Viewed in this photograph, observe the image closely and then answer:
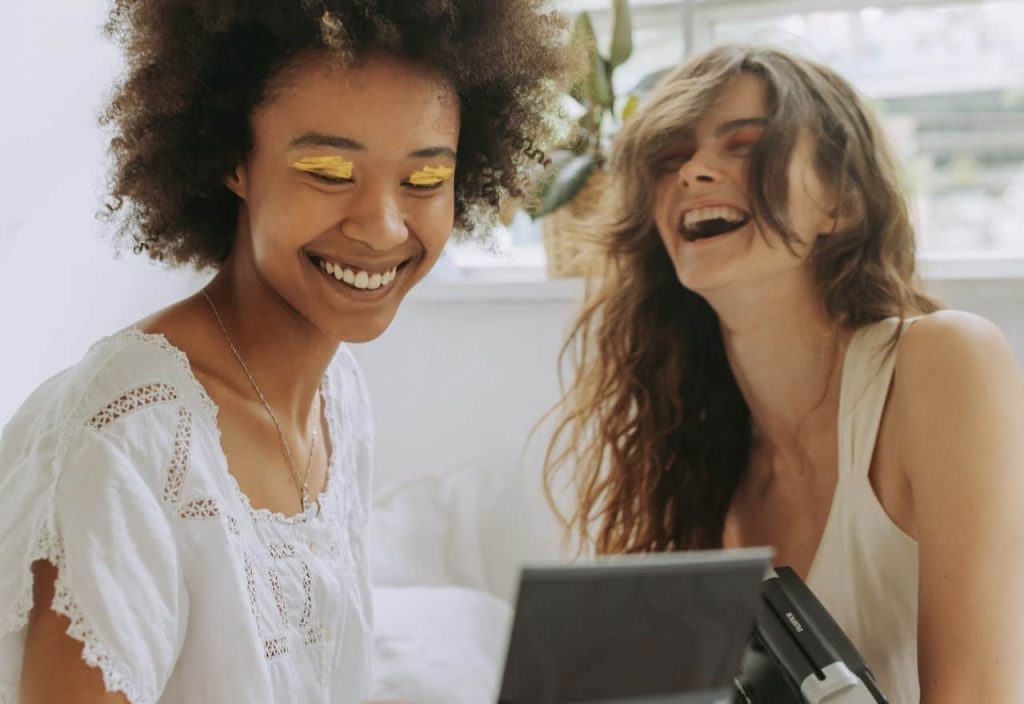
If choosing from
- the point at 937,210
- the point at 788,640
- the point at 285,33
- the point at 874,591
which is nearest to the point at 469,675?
A: the point at 874,591

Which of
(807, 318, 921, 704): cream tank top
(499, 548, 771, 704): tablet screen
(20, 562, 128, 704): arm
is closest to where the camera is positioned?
(499, 548, 771, 704): tablet screen

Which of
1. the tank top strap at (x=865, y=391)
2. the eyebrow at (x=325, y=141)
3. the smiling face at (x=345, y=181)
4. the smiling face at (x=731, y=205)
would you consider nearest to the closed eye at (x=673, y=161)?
the smiling face at (x=731, y=205)

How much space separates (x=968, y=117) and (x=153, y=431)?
1.78 meters

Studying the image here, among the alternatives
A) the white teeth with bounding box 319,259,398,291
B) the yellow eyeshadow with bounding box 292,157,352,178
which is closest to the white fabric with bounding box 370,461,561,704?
the white teeth with bounding box 319,259,398,291

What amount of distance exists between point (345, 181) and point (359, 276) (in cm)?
8

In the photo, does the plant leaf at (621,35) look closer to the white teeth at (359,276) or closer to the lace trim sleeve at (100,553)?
the white teeth at (359,276)

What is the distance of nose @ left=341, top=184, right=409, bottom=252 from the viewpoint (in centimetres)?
92

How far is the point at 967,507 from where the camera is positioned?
1.14 metres

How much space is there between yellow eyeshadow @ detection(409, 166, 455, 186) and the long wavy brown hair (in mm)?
458

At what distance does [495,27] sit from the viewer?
0.98 metres

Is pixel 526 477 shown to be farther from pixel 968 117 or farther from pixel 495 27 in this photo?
pixel 495 27

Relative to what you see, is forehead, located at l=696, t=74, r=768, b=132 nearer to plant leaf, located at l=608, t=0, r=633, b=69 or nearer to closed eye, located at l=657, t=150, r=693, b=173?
closed eye, located at l=657, t=150, r=693, b=173

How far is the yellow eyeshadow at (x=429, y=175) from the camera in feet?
3.07

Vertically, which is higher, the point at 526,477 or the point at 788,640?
the point at 788,640
